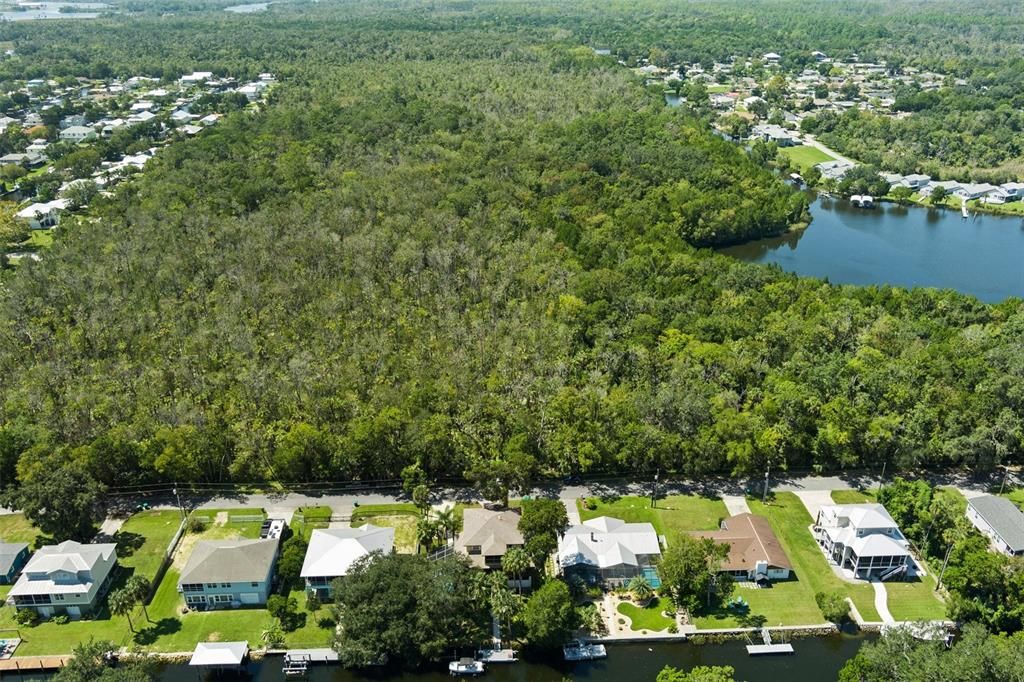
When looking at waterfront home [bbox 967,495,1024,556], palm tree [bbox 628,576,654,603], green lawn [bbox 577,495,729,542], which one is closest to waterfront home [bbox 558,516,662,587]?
palm tree [bbox 628,576,654,603]

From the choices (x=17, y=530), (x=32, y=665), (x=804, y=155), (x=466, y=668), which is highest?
(x=804, y=155)

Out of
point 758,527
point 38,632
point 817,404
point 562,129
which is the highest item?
point 562,129

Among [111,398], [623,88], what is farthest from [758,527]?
[623,88]

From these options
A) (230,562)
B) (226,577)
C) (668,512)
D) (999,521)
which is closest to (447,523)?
(230,562)

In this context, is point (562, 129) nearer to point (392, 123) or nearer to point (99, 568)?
point (392, 123)

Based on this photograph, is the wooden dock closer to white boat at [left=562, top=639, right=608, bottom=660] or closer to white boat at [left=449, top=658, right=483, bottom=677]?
white boat at [left=449, top=658, right=483, bottom=677]

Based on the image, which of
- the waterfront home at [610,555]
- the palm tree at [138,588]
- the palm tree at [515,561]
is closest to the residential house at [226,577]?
the palm tree at [138,588]

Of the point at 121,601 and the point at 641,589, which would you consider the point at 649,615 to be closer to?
the point at 641,589

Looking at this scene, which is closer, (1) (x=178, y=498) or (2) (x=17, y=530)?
(2) (x=17, y=530)
